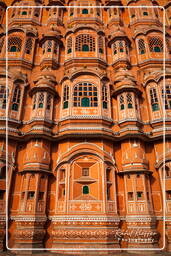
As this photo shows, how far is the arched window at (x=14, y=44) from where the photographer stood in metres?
19.0

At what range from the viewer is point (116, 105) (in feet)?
52.0

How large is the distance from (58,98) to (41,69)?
4077mm

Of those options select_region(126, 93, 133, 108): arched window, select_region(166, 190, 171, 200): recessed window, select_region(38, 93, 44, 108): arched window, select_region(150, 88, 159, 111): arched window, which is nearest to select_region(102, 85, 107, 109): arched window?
select_region(126, 93, 133, 108): arched window

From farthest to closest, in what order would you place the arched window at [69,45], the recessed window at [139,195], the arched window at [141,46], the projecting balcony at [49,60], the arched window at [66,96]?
the arched window at [69,45] < the arched window at [141,46] < the projecting balcony at [49,60] < the arched window at [66,96] < the recessed window at [139,195]

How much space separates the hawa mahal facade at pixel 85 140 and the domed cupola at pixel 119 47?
94 mm

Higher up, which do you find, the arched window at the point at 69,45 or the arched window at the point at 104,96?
the arched window at the point at 69,45

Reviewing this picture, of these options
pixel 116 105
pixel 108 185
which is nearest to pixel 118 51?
pixel 116 105

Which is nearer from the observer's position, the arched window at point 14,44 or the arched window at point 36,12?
the arched window at point 14,44

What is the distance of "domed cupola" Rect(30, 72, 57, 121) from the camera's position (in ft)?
48.5

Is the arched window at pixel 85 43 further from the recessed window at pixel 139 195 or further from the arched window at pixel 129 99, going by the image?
the recessed window at pixel 139 195

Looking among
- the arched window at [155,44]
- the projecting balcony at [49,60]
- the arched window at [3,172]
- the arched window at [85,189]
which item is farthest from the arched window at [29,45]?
the arched window at [85,189]

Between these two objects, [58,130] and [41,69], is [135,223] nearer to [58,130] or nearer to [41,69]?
[58,130]

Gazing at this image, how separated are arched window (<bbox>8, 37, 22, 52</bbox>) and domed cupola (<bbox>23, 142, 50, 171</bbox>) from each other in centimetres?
1064

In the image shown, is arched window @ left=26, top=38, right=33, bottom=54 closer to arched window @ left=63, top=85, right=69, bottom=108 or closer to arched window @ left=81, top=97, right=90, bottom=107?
arched window @ left=63, top=85, right=69, bottom=108
